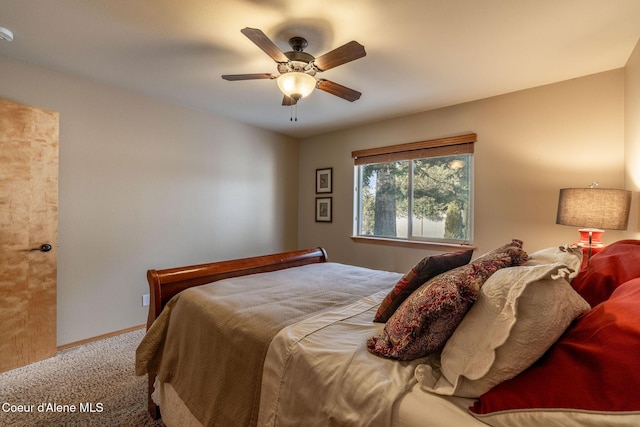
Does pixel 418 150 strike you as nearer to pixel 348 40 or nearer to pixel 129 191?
pixel 348 40

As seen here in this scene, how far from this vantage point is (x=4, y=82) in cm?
227

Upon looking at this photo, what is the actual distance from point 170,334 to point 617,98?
3.63m

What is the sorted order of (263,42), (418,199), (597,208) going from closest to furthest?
(263,42), (597,208), (418,199)

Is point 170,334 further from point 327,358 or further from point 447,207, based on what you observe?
point 447,207

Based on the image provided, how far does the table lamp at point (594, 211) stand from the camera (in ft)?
6.32

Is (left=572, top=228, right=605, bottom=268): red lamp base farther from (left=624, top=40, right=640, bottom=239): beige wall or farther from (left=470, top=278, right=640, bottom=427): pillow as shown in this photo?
(left=470, top=278, right=640, bottom=427): pillow

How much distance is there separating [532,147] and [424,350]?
2579 millimetres

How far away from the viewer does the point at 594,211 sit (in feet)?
6.54

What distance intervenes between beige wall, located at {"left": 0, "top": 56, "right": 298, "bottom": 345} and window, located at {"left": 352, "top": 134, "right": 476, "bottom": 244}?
161 centimetres

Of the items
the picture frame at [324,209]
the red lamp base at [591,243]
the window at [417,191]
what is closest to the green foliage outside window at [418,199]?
the window at [417,191]

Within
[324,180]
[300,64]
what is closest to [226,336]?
[300,64]

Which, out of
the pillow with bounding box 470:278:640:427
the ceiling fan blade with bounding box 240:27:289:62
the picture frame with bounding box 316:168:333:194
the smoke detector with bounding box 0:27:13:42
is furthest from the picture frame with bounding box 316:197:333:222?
the pillow with bounding box 470:278:640:427

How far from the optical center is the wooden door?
2.17 meters

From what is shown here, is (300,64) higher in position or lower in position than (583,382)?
higher
